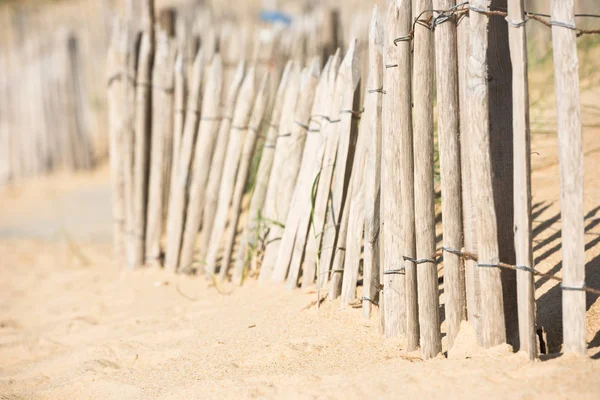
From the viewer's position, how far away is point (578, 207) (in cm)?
242

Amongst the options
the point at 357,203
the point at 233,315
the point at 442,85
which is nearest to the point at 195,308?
the point at 233,315

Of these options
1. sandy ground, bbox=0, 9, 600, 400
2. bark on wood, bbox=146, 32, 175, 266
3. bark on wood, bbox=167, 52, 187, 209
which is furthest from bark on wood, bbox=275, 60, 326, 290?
bark on wood, bbox=146, 32, 175, 266

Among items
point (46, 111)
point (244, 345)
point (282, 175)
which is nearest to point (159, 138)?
point (282, 175)

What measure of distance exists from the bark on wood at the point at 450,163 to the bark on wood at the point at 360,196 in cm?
49

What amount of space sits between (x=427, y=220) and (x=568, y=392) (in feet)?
2.95

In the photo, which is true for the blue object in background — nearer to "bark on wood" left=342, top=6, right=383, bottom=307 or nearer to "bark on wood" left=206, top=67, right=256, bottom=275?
"bark on wood" left=206, top=67, right=256, bottom=275

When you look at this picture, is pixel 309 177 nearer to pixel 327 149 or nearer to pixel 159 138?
pixel 327 149

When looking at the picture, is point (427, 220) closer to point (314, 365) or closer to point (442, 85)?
point (442, 85)

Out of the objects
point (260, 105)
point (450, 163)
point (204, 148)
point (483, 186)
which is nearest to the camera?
point (483, 186)

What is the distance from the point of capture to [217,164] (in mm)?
4484

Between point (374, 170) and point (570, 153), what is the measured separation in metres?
1.00

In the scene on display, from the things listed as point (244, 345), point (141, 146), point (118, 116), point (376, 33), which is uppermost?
point (376, 33)

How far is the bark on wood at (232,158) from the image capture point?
4.28 meters

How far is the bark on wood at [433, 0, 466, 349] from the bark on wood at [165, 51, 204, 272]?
228cm
